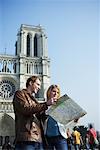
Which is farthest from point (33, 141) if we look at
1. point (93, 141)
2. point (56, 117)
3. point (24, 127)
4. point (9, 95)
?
point (9, 95)

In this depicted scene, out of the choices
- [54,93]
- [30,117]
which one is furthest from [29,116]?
[54,93]

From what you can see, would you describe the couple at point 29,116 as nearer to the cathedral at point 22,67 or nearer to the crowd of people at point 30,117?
the crowd of people at point 30,117

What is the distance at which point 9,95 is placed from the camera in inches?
1393

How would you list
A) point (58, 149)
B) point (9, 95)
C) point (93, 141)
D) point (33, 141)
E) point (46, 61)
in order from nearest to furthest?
1. point (33, 141)
2. point (58, 149)
3. point (93, 141)
4. point (9, 95)
5. point (46, 61)

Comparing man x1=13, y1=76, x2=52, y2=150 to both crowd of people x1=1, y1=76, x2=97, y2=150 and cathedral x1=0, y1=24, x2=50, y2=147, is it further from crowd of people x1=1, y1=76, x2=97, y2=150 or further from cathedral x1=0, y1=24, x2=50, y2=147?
cathedral x1=0, y1=24, x2=50, y2=147

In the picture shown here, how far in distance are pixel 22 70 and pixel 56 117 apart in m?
33.8

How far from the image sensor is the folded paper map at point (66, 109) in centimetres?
313

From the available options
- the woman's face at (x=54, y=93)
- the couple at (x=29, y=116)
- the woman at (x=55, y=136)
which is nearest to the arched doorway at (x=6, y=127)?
the woman at (x=55, y=136)

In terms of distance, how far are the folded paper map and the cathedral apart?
30.8 metres

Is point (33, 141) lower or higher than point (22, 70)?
lower

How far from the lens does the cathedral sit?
34000mm

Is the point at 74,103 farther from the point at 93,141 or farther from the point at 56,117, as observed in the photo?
the point at 93,141

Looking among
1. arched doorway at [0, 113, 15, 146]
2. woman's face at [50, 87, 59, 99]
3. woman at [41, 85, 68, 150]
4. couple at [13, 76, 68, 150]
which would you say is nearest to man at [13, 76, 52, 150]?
couple at [13, 76, 68, 150]

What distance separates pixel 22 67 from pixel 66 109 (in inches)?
1341
